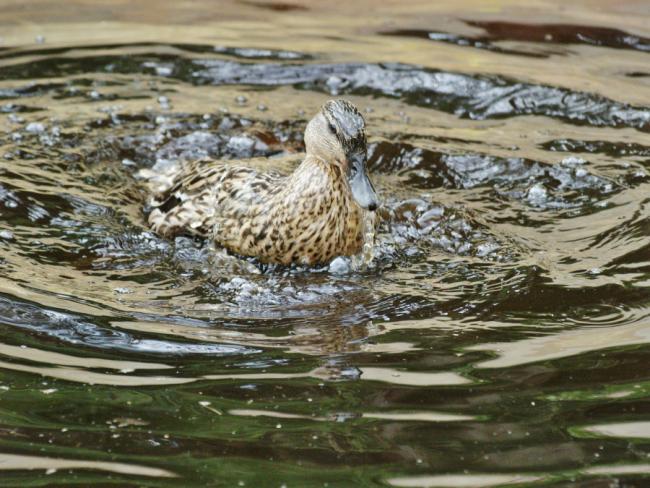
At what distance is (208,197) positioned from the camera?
22.4 ft

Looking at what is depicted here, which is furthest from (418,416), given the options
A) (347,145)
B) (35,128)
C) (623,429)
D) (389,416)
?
(35,128)

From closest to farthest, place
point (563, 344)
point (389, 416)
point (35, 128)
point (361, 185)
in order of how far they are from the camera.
→ 1. point (389, 416)
2. point (563, 344)
3. point (361, 185)
4. point (35, 128)

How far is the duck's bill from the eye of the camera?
591 centimetres

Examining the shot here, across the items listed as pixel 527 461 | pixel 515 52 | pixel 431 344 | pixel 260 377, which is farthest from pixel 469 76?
pixel 527 461

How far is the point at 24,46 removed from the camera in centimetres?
998

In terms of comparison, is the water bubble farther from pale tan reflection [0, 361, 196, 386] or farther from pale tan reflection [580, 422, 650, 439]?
pale tan reflection [580, 422, 650, 439]

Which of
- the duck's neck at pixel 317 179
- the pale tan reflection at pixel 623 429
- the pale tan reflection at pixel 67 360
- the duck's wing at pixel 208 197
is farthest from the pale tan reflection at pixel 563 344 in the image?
the duck's wing at pixel 208 197

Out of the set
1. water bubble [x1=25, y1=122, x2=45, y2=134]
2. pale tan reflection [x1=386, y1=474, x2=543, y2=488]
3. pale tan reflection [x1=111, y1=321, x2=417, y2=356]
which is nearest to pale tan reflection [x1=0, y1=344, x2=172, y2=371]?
pale tan reflection [x1=111, y1=321, x2=417, y2=356]

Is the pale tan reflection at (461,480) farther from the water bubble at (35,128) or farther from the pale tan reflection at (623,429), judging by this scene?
the water bubble at (35,128)

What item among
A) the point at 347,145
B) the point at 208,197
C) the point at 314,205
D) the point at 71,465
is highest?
the point at 347,145

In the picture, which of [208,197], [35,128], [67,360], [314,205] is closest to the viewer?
[67,360]

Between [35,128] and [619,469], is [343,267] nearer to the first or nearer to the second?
[619,469]

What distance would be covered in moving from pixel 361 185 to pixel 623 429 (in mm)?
2429

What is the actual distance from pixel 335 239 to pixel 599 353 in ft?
6.45
